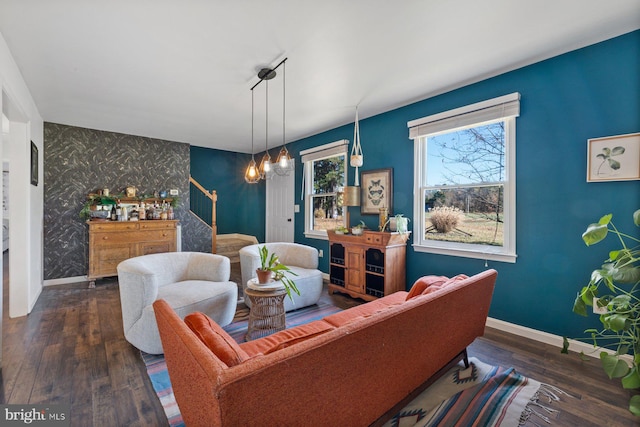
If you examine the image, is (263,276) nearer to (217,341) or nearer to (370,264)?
(217,341)

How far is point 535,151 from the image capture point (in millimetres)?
2705

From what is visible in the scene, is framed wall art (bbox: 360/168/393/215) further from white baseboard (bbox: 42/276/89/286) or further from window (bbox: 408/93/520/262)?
white baseboard (bbox: 42/276/89/286)

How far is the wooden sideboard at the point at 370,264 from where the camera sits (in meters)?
3.51

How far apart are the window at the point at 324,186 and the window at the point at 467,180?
135cm

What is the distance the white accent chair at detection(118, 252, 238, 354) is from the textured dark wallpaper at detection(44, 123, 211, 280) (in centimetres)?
281

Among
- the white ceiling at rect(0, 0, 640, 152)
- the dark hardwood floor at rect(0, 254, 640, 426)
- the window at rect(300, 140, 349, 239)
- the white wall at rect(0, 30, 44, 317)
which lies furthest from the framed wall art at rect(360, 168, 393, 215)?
the white wall at rect(0, 30, 44, 317)

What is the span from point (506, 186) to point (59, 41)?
423 cm

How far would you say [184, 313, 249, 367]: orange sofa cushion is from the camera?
1.09 metres

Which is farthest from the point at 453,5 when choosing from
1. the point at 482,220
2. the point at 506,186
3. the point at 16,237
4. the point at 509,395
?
the point at 16,237

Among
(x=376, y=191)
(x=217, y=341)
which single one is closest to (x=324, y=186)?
(x=376, y=191)

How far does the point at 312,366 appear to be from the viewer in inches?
39.8

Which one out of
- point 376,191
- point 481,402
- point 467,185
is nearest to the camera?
point 481,402

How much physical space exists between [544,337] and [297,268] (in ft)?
8.64

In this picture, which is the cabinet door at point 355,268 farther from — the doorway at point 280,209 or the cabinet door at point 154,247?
the cabinet door at point 154,247
